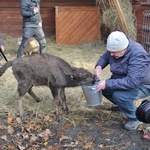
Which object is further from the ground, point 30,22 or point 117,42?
point 117,42

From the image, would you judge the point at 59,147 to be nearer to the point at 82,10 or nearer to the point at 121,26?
the point at 121,26

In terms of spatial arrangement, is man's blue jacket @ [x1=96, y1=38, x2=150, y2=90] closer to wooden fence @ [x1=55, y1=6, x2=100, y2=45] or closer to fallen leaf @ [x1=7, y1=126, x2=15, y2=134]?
fallen leaf @ [x1=7, y1=126, x2=15, y2=134]

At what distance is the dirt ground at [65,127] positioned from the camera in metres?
4.54

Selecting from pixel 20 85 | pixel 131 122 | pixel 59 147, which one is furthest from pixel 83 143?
pixel 20 85

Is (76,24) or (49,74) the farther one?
(76,24)

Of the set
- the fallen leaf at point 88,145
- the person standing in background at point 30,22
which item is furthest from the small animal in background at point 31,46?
the fallen leaf at point 88,145

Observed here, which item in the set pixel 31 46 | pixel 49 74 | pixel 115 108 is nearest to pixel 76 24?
pixel 31 46

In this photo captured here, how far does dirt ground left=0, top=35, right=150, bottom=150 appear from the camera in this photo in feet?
14.9

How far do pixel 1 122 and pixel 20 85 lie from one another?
65 cm

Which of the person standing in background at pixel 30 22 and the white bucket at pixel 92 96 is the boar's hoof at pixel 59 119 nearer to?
the white bucket at pixel 92 96

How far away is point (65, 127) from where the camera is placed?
5078 mm

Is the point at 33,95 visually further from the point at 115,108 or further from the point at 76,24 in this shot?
the point at 76,24

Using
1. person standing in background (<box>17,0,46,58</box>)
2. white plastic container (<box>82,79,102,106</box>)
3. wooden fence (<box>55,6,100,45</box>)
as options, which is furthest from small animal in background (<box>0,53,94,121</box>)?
wooden fence (<box>55,6,100,45</box>)

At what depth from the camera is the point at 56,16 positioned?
1163 cm
